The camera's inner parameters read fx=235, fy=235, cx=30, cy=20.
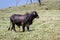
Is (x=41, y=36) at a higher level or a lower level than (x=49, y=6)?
higher

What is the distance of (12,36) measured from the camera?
12859 mm

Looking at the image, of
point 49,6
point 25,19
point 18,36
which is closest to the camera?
point 18,36

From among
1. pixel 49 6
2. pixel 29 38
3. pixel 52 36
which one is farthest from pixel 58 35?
pixel 49 6

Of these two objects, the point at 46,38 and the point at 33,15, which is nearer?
the point at 46,38

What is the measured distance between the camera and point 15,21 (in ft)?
48.1

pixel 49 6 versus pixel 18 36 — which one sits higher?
pixel 18 36

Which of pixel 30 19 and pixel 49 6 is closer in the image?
pixel 30 19

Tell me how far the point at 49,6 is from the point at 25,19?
28.3 m

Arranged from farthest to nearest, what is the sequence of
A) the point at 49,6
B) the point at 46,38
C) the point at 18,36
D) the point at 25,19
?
the point at 49,6 → the point at 25,19 → the point at 18,36 → the point at 46,38

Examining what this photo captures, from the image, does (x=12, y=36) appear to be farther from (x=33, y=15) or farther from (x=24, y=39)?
(x=33, y=15)

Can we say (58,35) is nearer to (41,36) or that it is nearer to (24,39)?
(41,36)

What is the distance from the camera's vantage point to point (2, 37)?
12734 millimetres

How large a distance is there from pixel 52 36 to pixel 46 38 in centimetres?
53

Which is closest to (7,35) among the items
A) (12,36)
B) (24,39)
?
(12,36)
